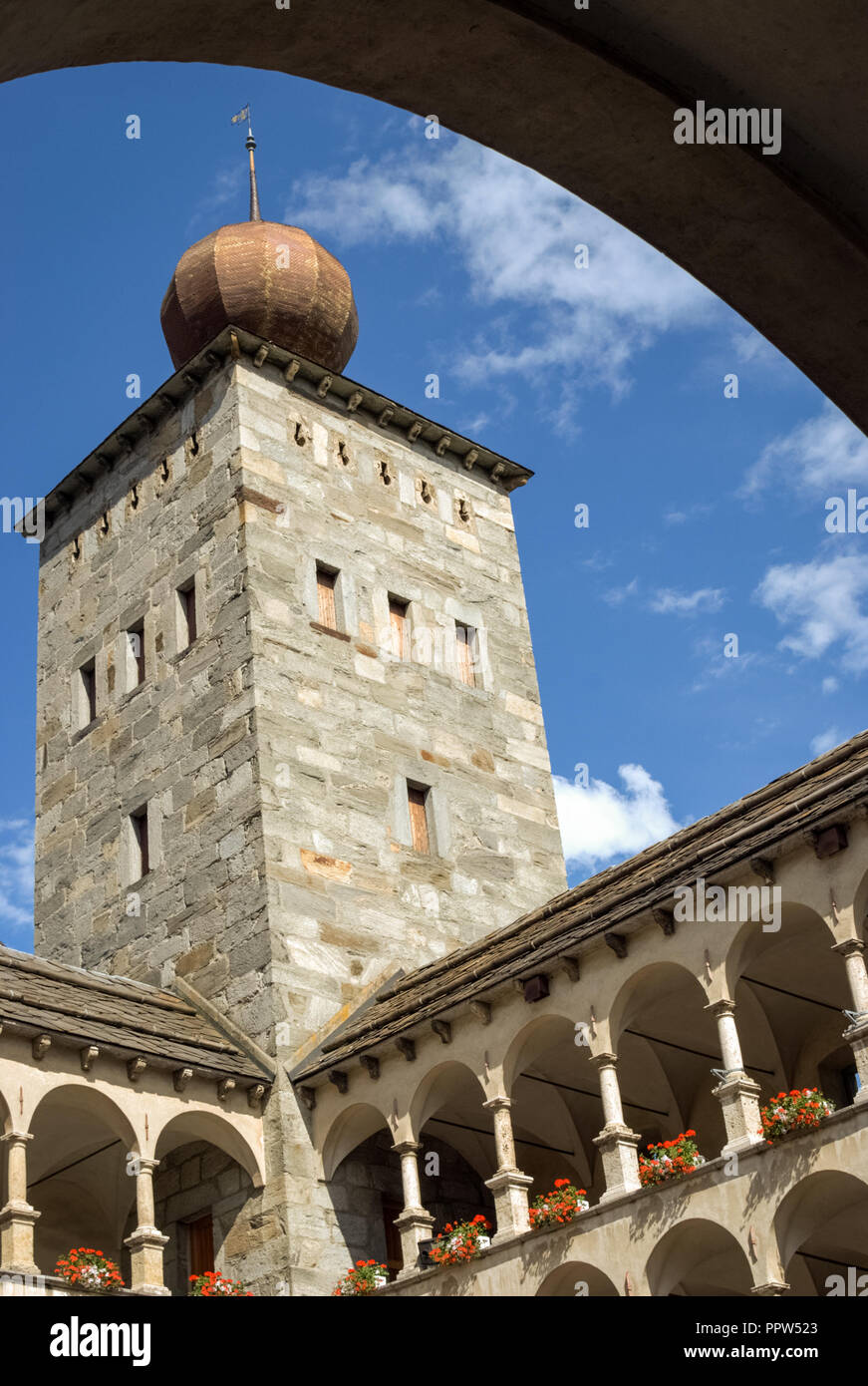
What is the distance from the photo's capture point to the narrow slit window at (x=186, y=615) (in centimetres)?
2341

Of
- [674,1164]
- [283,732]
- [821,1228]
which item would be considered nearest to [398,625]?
[283,732]

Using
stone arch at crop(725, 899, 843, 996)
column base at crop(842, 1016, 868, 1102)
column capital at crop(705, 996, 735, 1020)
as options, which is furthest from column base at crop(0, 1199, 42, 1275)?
column base at crop(842, 1016, 868, 1102)

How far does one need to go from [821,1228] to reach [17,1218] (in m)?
7.64

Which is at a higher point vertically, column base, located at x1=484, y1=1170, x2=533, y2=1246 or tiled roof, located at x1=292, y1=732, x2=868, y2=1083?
tiled roof, located at x1=292, y1=732, x2=868, y2=1083

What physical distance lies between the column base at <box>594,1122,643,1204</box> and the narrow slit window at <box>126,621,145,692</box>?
34.1 ft

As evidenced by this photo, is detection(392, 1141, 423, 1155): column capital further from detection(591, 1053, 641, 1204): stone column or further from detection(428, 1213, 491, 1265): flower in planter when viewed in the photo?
detection(591, 1053, 641, 1204): stone column

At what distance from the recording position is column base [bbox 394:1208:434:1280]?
17.7 meters

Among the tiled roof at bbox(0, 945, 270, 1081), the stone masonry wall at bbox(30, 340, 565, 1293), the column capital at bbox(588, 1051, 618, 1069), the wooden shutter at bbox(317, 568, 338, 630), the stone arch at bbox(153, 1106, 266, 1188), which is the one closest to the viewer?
the column capital at bbox(588, 1051, 618, 1069)

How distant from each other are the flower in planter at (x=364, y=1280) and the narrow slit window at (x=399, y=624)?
8.76 metres

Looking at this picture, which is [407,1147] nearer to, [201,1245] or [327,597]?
[201,1245]

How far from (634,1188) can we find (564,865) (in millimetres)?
8708

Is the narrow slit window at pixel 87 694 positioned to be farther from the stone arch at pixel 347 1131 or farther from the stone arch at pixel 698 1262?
the stone arch at pixel 698 1262

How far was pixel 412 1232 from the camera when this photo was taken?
17.8 m
